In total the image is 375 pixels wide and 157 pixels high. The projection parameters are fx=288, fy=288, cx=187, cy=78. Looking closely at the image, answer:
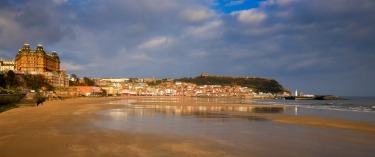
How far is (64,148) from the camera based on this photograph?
9.98m

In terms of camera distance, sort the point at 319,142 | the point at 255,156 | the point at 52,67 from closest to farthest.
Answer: the point at 255,156 < the point at 319,142 < the point at 52,67

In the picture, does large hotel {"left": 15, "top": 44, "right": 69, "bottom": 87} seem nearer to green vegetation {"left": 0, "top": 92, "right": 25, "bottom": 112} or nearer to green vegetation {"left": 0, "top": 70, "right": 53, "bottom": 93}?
green vegetation {"left": 0, "top": 70, "right": 53, "bottom": 93}

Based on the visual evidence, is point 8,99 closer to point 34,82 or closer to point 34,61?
point 34,82

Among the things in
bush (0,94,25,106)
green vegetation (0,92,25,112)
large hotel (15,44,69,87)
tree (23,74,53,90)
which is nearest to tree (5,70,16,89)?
tree (23,74,53,90)

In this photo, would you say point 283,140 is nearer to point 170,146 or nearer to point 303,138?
point 303,138

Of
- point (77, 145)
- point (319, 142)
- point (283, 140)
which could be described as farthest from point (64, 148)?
point (319, 142)

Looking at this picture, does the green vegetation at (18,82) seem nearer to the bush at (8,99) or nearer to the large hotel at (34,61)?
the large hotel at (34,61)

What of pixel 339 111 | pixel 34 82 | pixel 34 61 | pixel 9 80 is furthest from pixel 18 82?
pixel 339 111

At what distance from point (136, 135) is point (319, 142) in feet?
26.3

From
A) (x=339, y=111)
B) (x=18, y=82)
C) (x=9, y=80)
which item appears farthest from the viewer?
(x=18, y=82)

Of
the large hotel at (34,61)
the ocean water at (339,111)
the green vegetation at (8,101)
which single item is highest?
the large hotel at (34,61)

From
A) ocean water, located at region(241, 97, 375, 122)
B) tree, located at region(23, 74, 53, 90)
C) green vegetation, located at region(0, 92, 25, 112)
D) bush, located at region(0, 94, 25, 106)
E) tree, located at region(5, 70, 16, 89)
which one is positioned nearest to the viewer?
ocean water, located at region(241, 97, 375, 122)

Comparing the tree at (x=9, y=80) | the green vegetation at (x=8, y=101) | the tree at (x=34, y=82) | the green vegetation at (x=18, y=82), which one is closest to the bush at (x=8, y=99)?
the green vegetation at (x=8, y=101)

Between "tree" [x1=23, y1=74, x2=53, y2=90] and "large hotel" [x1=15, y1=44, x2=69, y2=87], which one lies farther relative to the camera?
"large hotel" [x1=15, y1=44, x2=69, y2=87]
